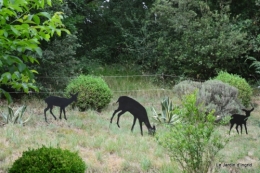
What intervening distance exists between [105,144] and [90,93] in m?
3.01

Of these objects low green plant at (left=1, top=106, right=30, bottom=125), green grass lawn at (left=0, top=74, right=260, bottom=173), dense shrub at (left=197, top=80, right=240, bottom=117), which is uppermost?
dense shrub at (left=197, top=80, right=240, bottom=117)

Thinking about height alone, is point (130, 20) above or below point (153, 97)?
above

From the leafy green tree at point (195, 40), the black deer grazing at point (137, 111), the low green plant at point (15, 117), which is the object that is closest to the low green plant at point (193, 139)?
the black deer grazing at point (137, 111)

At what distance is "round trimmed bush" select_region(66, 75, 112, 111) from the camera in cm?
815

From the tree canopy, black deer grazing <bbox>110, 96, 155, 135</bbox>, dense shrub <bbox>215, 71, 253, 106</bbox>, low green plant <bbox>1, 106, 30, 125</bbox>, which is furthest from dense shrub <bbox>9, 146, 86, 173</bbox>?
dense shrub <bbox>215, 71, 253, 106</bbox>

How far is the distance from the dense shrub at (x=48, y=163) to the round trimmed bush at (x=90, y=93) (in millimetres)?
4707

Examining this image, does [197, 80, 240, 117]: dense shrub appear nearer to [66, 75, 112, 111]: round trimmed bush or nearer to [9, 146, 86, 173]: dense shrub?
[66, 75, 112, 111]: round trimmed bush

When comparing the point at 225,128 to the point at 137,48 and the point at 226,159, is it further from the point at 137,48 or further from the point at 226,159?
the point at 137,48

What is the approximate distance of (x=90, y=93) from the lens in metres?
8.16

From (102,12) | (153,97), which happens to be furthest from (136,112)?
(102,12)

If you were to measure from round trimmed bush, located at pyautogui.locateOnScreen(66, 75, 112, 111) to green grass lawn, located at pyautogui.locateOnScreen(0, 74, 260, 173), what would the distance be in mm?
560

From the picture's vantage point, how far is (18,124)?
630 cm

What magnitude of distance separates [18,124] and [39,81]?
351 cm

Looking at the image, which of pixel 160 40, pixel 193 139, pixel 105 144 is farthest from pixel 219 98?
pixel 160 40
